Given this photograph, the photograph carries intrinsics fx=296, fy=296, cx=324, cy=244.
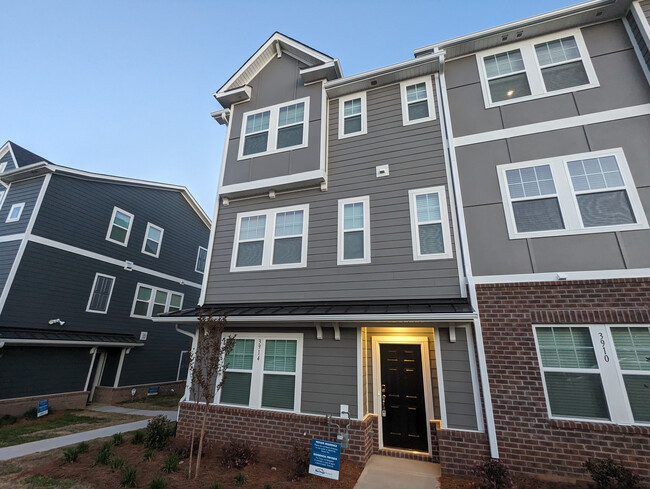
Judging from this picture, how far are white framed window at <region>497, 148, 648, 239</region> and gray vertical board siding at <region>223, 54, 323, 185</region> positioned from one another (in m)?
4.91

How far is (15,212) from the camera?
1175cm

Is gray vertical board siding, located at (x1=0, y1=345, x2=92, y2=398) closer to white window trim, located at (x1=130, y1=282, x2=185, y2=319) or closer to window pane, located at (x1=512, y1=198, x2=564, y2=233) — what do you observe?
white window trim, located at (x1=130, y1=282, x2=185, y2=319)

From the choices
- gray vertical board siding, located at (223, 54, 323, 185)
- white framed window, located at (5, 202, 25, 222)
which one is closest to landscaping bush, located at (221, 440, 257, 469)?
gray vertical board siding, located at (223, 54, 323, 185)

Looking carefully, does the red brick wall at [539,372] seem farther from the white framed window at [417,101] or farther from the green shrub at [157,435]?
the green shrub at [157,435]

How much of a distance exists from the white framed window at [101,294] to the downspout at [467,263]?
48.5 feet

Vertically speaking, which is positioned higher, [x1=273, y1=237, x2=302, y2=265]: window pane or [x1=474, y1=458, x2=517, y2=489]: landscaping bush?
[x1=273, y1=237, x2=302, y2=265]: window pane

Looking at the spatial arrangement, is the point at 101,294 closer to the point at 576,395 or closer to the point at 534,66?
the point at 576,395

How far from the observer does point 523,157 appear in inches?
260

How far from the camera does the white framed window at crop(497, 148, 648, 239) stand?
5.68 m

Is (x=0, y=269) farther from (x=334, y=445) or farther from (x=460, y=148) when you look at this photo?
(x=460, y=148)

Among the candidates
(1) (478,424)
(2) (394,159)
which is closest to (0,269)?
(2) (394,159)

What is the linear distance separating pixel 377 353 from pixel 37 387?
41.0 feet

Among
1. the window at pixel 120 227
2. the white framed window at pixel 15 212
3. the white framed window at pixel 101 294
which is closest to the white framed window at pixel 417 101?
the window at pixel 120 227

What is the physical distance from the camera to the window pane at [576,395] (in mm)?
4988
